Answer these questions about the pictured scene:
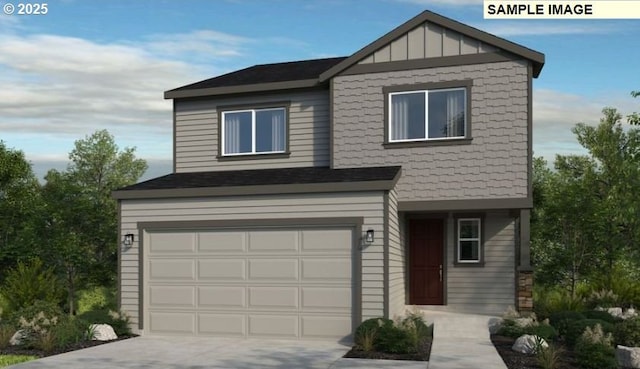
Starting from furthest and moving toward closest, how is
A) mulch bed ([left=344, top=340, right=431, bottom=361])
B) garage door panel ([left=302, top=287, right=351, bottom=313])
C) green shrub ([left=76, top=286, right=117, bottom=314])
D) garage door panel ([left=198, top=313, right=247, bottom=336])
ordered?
green shrub ([left=76, top=286, right=117, bottom=314]) → garage door panel ([left=198, top=313, right=247, bottom=336]) → garage door panel ([left=302, top=287, right=351, bottom=313]) → mulch bed ([left=344, top=340, right=431, bottom=361])

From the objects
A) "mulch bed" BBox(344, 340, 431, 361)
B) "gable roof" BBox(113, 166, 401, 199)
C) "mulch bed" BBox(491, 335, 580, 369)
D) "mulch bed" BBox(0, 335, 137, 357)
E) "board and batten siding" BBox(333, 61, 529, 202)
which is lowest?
"mulch bed" BBox(0, 335, 137, 357)

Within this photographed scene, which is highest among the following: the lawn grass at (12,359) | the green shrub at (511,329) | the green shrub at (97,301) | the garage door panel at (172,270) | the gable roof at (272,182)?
the gable roof at (272,182)

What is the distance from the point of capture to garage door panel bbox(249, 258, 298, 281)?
14031 millimetres

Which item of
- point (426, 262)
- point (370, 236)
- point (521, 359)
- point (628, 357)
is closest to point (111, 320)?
point (370, 236)

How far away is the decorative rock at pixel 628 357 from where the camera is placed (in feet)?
34.2

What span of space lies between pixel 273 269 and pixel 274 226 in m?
0.91

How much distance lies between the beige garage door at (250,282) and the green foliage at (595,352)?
14.7ft

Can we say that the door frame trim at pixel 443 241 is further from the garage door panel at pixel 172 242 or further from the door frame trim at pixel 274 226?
the garage door panel at pixel 172 242

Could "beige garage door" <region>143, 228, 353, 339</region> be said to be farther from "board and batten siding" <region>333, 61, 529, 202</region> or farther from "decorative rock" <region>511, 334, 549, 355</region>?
"decorative rock" <region>511, 334, 549, 355</region>

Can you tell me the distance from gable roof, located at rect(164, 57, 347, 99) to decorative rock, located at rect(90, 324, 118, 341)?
6.79 m

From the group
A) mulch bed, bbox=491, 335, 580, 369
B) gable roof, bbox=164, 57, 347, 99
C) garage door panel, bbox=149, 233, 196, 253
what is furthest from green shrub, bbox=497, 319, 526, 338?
gable roof, bbox=164, 57, 347, 99

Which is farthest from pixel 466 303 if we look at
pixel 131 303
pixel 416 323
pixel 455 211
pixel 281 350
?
pixel 131 303

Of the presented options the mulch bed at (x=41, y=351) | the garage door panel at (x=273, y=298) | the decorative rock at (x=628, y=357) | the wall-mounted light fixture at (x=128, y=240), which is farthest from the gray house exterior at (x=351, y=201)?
the decorative rock at (x=628, y=357)

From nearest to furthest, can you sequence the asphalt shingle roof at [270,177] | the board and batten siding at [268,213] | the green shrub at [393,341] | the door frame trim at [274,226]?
the green shrub at [393,341] < the board and batten siding at [268,213] < the door frame trim at [274,226] < the asphalt shingle roof at [270,177]
